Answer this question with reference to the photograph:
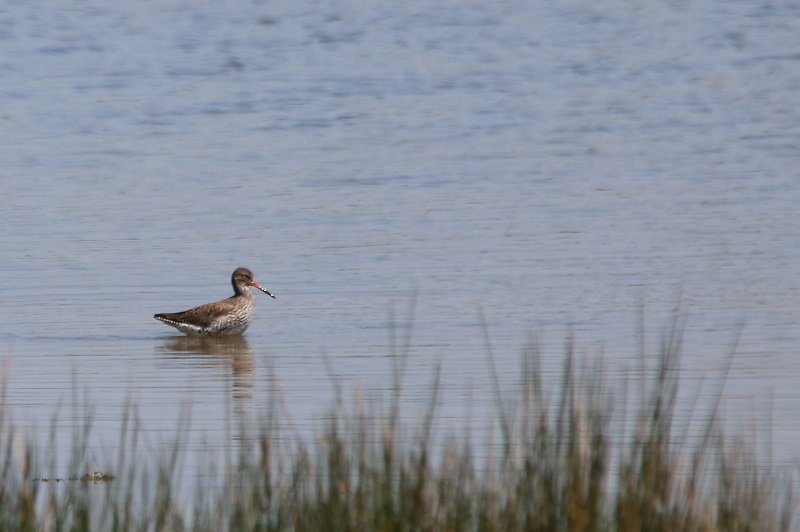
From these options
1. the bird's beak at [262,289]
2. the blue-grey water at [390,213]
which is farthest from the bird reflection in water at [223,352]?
the bird's beak at [262,289]

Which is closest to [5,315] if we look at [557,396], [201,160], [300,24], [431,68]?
[557,396]

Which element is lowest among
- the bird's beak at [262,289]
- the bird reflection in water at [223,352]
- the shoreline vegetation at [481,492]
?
the shoreline vegetation at [481,492]

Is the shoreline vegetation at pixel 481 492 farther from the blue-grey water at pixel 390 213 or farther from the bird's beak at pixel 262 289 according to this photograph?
the bird's beak at pixel 262 289

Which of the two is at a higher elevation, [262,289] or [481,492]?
[262,289]

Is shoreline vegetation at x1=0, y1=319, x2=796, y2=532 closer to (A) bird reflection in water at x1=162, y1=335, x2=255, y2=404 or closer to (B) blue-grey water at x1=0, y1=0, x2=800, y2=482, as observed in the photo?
(B) blue-grey water at x1=0, y1=0, x2=800, y2=482

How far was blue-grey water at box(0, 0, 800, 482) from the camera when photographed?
1191cm

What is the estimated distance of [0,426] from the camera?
6922mm

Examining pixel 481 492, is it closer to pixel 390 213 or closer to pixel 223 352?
pixel 223 352

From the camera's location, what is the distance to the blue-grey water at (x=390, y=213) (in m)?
11.9

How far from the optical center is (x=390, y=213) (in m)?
18.7

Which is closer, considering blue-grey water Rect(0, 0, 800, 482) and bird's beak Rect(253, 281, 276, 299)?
blue-grey water Rect(0, 0, 800, 482)

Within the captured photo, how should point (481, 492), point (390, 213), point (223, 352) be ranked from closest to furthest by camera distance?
1. point (481, 492)
2. point (223, 352)
3. point (390, 213)

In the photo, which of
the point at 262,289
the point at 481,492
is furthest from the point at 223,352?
the point at 481,492

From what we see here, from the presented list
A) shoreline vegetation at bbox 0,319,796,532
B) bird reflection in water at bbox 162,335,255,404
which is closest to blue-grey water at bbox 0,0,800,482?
bird reflection in water at bbox 162,335,255,404
